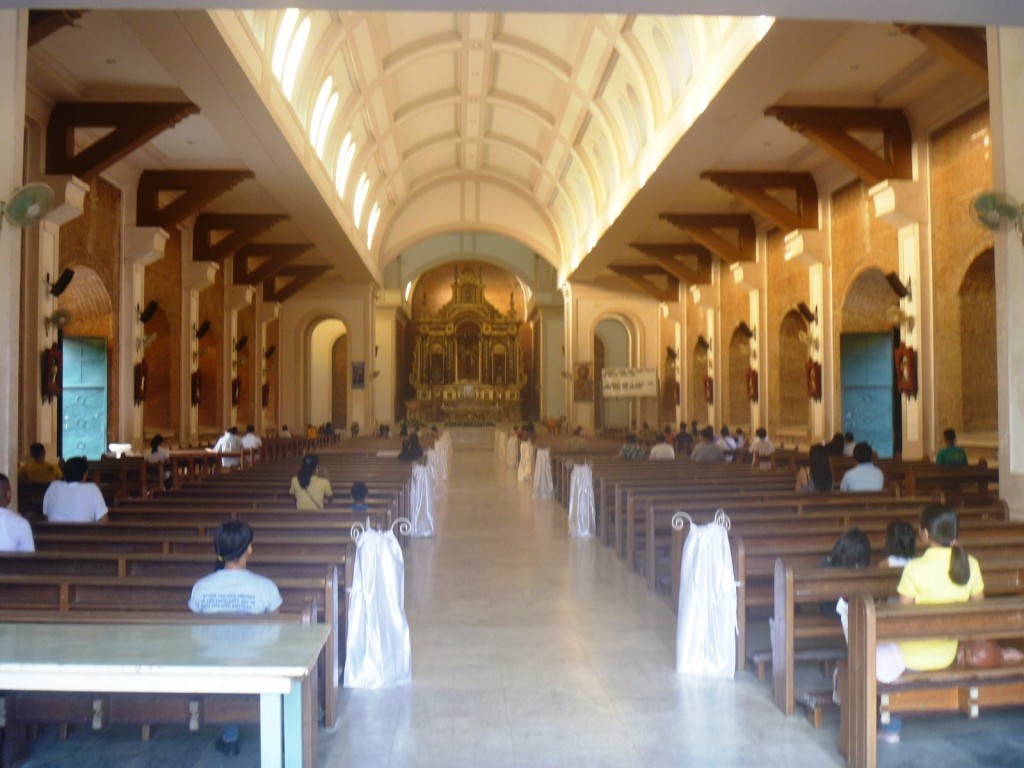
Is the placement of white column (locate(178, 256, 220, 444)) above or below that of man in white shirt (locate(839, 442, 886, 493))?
above

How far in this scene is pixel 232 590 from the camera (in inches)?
151

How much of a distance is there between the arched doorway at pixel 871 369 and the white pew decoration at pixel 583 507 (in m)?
7.08

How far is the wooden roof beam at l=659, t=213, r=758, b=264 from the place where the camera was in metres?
19.0

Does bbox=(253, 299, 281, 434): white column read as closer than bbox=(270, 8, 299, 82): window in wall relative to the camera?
No

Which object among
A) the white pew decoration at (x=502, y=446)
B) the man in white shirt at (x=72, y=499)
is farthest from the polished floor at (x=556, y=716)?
the white pew decoration at (x=502, y=446)

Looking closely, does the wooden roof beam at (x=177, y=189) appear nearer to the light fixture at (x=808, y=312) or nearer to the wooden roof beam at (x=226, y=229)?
the wooden roof beam at (x=226, y=229)

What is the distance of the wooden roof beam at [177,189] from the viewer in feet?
49.8

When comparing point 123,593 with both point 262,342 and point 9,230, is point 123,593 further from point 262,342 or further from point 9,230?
point 262,342

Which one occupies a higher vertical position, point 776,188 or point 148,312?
point 776,188

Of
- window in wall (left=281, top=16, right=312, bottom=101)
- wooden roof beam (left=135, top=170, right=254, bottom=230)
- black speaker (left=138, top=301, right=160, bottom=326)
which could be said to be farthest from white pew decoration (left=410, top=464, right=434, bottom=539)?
wooden roof beam (left=135, top=170, right=254, bottom=230)

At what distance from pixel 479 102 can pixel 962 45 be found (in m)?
12.7

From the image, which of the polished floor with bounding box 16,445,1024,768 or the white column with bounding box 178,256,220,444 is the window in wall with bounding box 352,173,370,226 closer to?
the white column with bounding box 178,256,220,444

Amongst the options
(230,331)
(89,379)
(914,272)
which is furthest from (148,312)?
(914,272)

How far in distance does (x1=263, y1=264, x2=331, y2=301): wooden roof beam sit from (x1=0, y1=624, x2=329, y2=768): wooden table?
73.7ft
